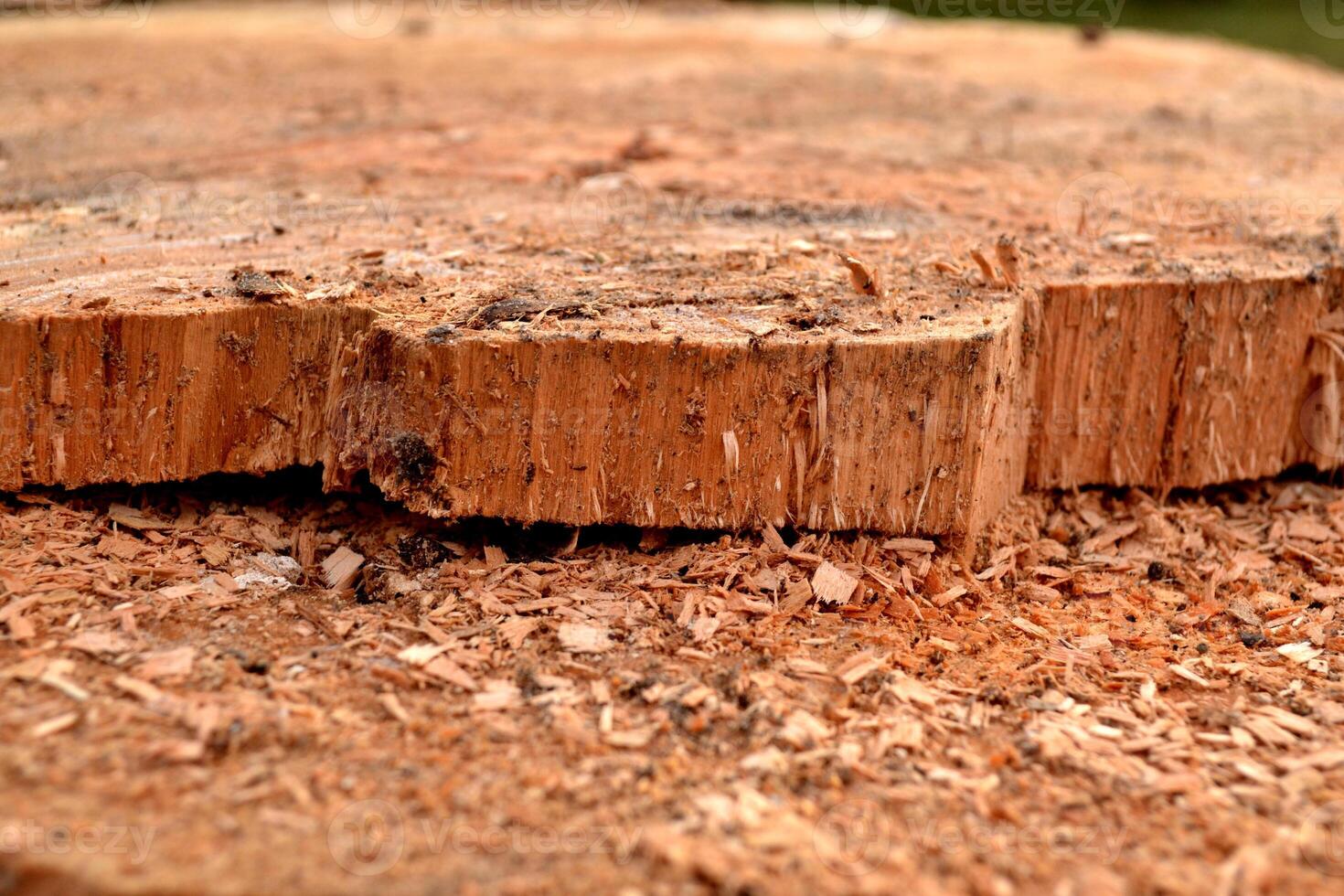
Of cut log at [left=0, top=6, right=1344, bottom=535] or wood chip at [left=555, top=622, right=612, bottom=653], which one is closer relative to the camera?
wood chip at [left=555, top=622, right=612, bottom=653]

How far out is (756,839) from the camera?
1791 mm

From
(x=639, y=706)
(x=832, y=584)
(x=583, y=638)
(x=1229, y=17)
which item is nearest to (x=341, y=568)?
(x=583, y=638)

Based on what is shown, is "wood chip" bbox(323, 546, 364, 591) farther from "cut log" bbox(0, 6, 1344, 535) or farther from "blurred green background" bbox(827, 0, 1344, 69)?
"blurred green background" bbox(827, 0, 1344, 69)

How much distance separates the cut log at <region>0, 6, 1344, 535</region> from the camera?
245cm

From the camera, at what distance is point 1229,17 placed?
A: 35.0ft

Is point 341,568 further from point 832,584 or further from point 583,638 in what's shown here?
point 832,584

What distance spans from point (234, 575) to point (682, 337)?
3.41ft

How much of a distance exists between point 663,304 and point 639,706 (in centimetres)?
90

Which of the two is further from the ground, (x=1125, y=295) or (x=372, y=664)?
(x=1125, y=295)

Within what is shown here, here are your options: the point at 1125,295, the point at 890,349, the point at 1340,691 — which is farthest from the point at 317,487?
the point at 1340,691

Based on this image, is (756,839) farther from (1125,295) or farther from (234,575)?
(1125,295)

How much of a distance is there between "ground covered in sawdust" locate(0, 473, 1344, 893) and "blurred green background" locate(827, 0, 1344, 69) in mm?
8042

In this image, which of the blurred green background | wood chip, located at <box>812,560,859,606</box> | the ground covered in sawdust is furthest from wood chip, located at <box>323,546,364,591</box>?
→ the blurred green background

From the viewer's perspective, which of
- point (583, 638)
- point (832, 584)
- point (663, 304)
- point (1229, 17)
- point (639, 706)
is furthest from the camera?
point (1229, 17)
